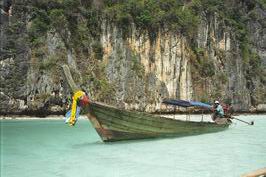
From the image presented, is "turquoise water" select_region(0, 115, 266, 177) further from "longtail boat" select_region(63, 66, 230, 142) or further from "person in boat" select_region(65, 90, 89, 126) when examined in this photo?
"person in boat" select_region(65, 90, 89, 126)

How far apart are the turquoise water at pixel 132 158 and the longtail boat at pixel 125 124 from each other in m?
0.41

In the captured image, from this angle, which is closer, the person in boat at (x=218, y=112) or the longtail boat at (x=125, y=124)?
the longtail boat at (x=125, y=124)

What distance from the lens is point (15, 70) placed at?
38.1 meters

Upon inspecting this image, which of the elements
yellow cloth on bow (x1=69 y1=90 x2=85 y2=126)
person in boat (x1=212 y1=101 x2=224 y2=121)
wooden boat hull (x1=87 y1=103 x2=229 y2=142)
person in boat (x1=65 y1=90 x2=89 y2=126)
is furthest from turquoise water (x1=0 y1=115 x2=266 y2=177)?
person in boat (x1=212 y1=101 x2=224 y2=121)

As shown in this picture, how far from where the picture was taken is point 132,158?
1280 cm

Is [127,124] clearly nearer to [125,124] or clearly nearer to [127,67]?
[125,124]

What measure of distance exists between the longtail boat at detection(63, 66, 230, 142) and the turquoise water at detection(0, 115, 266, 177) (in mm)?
414

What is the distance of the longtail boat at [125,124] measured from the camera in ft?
51.0

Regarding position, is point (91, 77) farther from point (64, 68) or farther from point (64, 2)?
point (64, 68)

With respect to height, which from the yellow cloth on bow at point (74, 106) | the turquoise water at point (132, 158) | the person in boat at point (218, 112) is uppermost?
the yellow cloth on bow at point (74, 106)

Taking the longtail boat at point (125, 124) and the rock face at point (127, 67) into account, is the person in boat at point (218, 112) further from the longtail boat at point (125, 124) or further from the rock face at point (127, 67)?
the rock face at point (127, 67)

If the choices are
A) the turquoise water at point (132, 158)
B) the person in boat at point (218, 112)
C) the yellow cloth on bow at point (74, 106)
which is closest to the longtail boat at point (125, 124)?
the yellow cloth on bow at point (74, 106)

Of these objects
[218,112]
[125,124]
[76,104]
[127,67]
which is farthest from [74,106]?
[127,67]

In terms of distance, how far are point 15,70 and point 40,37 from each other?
159 inches
